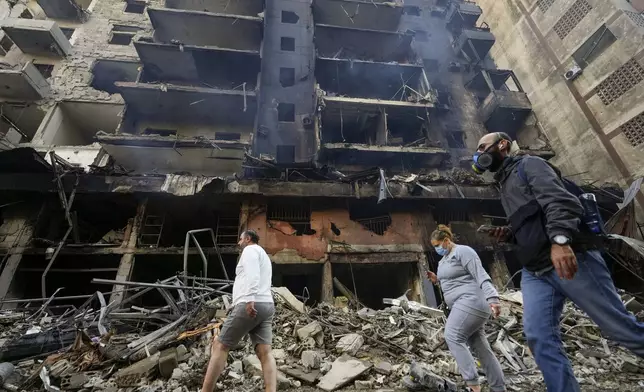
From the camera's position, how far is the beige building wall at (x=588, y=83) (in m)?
16.1

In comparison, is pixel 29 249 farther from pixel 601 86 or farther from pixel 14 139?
pixel 601 86

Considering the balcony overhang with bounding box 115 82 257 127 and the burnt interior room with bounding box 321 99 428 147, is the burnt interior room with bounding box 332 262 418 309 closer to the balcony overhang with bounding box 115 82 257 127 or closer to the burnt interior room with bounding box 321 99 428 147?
the burnt interior room with bounding box 321 99 428 147

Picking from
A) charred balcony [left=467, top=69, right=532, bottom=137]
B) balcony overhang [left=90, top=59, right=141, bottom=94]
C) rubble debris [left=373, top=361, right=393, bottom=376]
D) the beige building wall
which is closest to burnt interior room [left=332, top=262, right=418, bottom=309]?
rubble debris [left=373, top=361, right=393, bottom=376]

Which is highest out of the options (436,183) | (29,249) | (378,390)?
(436,183)

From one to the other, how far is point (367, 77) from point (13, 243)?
1878 cm

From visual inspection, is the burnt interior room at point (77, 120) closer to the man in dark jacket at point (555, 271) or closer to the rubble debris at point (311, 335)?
the rubble debris at point (311, 335)

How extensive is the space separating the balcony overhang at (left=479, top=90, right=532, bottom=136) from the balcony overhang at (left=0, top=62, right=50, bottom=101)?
27.4m

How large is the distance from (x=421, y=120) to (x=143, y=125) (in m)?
15.8

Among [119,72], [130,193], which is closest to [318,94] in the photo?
[130,193]

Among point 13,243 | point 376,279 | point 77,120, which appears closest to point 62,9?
point 77,120

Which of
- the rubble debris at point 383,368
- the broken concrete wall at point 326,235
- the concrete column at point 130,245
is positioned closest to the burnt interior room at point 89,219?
the concrete column at point 130,245

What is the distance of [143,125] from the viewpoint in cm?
1612

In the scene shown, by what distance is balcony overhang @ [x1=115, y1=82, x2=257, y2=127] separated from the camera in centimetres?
1469

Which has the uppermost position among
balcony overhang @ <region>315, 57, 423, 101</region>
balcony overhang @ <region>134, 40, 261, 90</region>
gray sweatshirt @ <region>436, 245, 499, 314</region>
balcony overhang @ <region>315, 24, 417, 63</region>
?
balcony overhang @ <region>315, 24, 417, 63</region>
